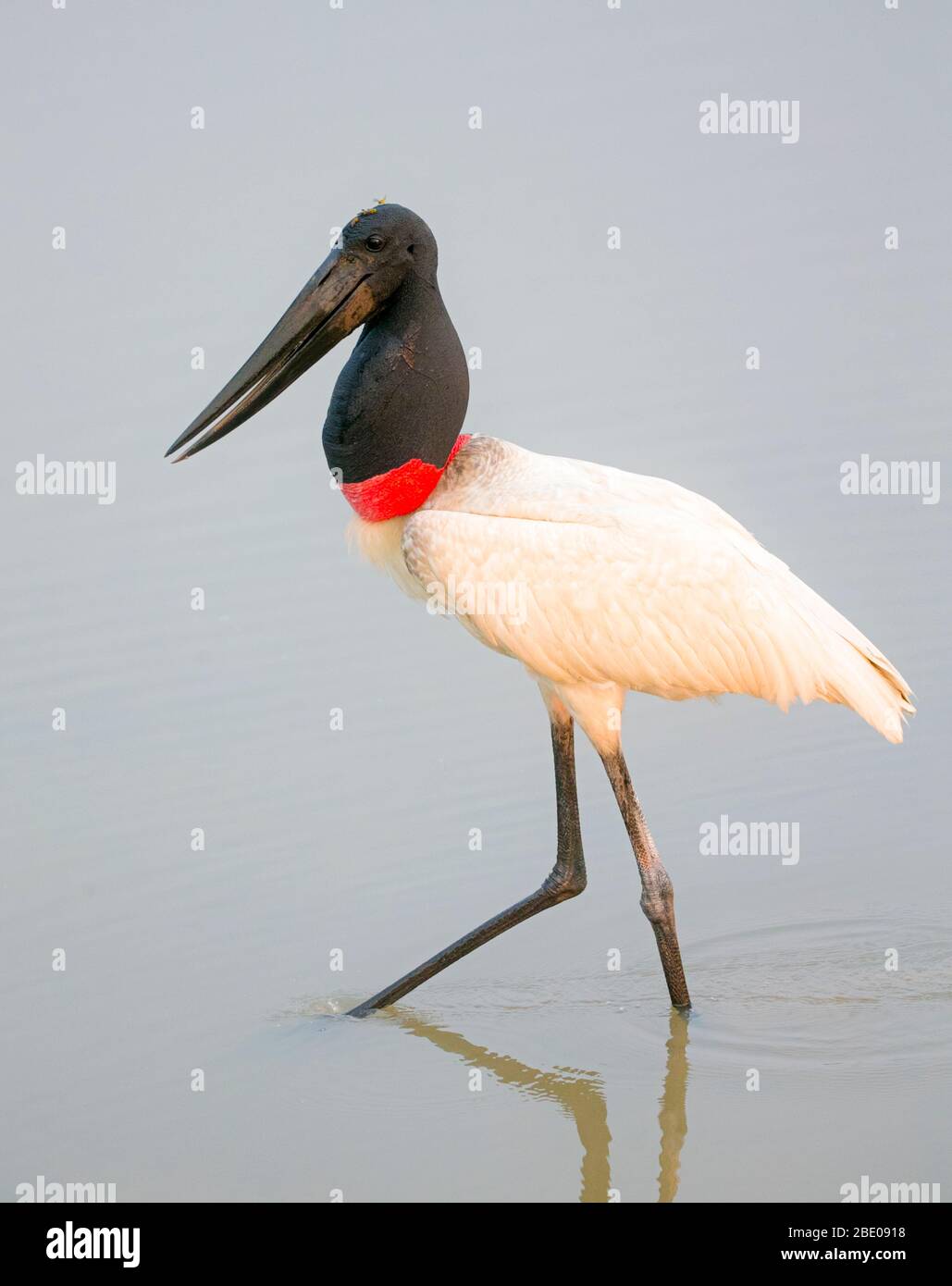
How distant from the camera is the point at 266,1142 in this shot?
552 cm

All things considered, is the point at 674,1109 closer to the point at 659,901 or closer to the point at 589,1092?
the point at 589,1092

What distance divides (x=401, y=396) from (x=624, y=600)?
86 centimetres

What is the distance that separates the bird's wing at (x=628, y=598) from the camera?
19.4 ft

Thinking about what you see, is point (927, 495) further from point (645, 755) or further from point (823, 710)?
point (645, 755)

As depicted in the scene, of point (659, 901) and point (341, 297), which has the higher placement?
point (341, 297)

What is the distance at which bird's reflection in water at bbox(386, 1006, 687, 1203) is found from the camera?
5.33m

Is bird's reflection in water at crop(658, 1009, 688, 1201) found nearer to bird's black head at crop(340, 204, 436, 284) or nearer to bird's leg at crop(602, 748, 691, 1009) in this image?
bird's leg at crop(602, 748, 691, 1009)

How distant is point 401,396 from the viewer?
6008mm

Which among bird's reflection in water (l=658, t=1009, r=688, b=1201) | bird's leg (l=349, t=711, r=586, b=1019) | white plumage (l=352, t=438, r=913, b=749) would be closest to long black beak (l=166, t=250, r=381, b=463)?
white plumage (l=352, t=438, r=913, b=749)

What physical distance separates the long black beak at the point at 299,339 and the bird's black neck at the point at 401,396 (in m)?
0.11

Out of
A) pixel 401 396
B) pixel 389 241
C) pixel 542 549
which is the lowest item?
pixel 542 549

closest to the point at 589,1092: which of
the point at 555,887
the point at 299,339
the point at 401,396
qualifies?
the point at 555,887

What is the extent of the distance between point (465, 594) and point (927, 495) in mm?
4922

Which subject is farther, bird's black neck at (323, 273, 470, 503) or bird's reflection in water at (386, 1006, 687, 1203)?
bird's black neck at (323, 273, 470, 503)
